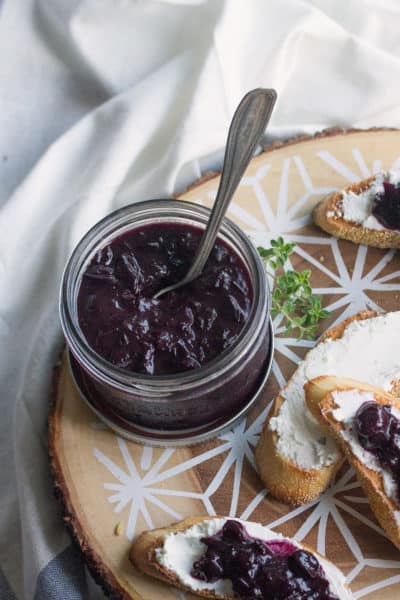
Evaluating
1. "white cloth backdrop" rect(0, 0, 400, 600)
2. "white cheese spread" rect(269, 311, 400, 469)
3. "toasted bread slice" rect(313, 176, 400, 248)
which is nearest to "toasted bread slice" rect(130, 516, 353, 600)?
"white cheese spread" rect(269, 311, 400, 469)

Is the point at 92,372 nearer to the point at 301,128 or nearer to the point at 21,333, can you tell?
the point at 21,333

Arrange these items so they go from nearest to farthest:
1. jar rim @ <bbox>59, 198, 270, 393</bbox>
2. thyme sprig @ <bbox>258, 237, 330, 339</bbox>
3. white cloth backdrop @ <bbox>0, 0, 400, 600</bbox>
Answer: jar rim @ <bbox>59, 198, 270, 393</bbox> → thyme sprig @ <bbox>258, 237, 330, 339</bbox> → white cloth backdrop @ <bbox>0, 0, 400, 600</bbox>

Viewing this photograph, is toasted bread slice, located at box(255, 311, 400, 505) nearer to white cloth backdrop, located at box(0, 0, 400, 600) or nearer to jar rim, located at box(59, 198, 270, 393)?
jar rim, located at box(59, 198, 270, 393)

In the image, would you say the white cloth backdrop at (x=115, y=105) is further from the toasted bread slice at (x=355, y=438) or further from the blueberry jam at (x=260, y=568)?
the toasted bread slice at (x=355, y=438)

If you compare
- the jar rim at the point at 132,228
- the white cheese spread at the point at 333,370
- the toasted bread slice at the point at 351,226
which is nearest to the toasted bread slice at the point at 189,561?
the white cheese spread at the point at 333,370

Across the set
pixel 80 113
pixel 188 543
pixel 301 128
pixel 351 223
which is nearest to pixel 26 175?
pixel 80 113

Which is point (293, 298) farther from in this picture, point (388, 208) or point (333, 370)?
point (388, 208)
